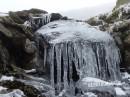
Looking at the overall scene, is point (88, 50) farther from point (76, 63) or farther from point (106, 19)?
point (106, 19)

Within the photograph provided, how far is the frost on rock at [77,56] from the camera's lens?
101ft

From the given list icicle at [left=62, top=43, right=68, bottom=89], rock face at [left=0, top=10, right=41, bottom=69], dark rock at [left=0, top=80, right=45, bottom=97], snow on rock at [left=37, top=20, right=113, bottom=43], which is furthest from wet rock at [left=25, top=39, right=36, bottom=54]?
dark rock at [left=0, top=80, right=45, bottom=97]

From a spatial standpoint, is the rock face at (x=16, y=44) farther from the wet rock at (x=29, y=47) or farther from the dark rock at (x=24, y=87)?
the dark rock at (x=24, y=87)

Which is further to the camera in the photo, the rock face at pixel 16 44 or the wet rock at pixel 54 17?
the wet rock at pixel 54 17

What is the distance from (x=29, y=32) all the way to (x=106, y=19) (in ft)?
46.0

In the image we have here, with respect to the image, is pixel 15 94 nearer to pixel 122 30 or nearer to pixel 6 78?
pixel 6 78

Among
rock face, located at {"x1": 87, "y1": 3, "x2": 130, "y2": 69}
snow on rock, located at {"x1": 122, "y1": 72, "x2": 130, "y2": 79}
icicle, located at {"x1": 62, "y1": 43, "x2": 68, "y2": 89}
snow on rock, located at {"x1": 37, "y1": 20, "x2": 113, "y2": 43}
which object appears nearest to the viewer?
icicle, located at {"x1": 62, "y1": 43, "x2": 68, "y2": 89}

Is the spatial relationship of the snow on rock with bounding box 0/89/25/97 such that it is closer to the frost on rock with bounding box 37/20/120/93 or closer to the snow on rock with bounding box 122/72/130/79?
the frost on rock with bounding box 37/20/120/93

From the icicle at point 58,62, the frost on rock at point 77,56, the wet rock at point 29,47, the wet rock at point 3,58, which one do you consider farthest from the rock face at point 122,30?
the wet rock at point 3,58

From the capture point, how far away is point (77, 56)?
103 feet

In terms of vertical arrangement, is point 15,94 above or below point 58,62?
below

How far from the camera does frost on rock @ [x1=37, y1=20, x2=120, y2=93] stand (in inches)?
1214

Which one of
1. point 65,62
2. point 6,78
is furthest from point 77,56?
point 6,78

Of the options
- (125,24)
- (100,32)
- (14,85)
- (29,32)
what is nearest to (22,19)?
(29,32)
